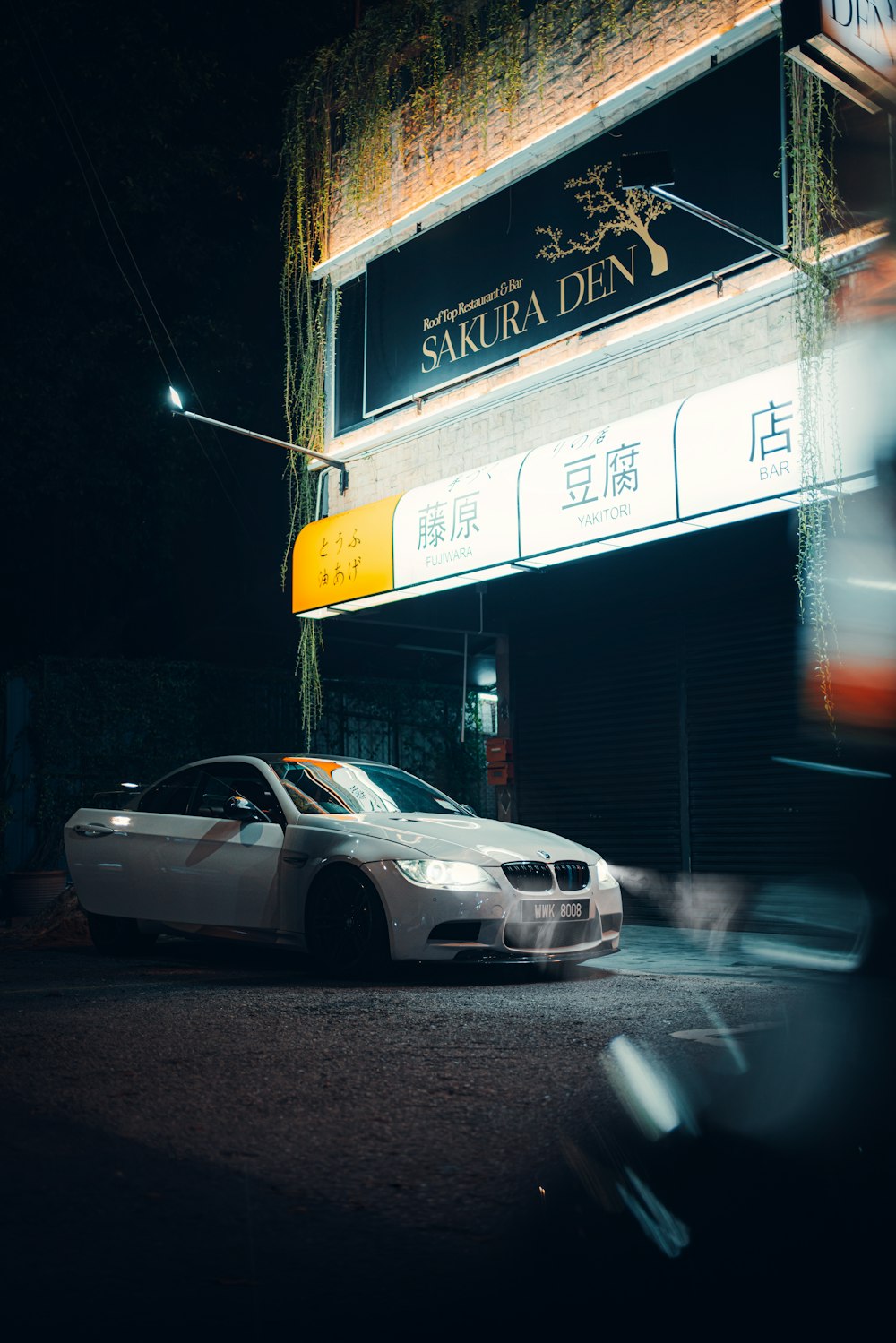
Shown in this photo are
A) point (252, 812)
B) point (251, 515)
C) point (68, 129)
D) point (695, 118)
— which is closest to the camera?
point (252, 812)

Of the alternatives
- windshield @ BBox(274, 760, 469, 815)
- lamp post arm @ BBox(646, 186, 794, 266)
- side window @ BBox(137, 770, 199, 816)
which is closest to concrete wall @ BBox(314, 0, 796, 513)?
lamp post arm @ BBox(646, 186, 794, 266)

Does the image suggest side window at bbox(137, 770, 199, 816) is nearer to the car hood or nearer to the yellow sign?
the car hood

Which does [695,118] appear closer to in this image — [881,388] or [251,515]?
[881,388]

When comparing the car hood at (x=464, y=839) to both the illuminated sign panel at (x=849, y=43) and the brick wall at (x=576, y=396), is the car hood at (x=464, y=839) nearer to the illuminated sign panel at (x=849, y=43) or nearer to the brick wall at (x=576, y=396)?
the brick wall at (x=576, y=396)

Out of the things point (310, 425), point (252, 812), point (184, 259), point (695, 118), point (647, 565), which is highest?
point (184, 259)

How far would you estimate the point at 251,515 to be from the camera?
74.0 feet

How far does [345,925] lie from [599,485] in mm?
4633

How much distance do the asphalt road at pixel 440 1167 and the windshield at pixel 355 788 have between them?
2.21 m

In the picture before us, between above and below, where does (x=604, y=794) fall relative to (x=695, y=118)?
A: below

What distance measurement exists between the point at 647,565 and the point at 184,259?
11.4 metres

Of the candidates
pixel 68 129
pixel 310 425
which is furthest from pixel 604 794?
pixel 68 129

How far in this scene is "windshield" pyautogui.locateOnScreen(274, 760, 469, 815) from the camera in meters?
8.59

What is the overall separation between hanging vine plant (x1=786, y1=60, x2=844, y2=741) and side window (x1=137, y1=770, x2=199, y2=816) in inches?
194

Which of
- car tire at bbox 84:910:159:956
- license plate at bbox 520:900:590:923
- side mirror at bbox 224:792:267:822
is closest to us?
license plate at bbox 520:900:590:923
